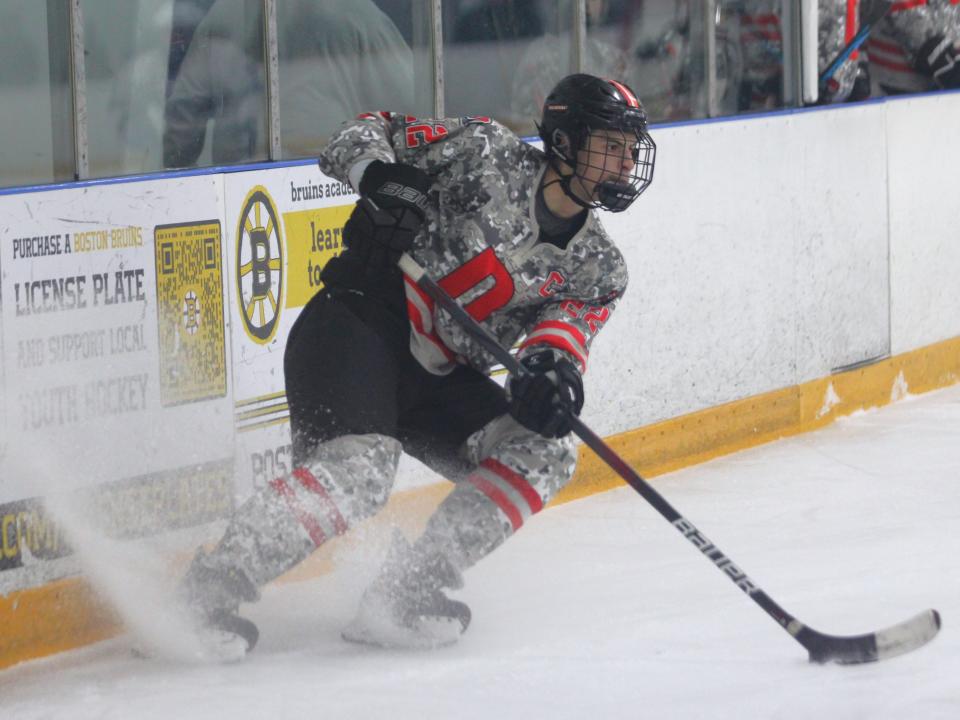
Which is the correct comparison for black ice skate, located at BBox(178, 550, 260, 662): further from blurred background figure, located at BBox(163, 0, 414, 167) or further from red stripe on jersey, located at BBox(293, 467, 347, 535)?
blurred background figure, located at BBox(163, 0, 414, 167)

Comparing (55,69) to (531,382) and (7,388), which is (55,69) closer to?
(7,388)

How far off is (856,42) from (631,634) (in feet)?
10.9

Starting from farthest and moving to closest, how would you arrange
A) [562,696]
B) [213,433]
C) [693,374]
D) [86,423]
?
[693,374], [213,433], [86,423], [562,696]

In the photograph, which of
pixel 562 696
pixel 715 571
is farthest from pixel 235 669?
pixel 715 571

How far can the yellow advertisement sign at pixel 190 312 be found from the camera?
3.59 m

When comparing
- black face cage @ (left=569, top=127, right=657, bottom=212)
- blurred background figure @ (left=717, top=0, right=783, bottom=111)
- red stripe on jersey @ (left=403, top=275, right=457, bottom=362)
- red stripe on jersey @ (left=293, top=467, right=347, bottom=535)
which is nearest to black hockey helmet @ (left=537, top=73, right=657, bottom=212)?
black face cage @ (left=569, top=127, right=657, bottom=212)

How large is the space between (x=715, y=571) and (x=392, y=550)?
37.5 inches

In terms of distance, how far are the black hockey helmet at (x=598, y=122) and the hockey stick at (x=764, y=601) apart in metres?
0.33

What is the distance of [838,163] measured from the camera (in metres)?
5.77

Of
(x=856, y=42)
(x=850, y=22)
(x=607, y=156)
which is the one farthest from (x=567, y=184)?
(x=850, y=22)

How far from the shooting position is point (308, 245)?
3969 mm

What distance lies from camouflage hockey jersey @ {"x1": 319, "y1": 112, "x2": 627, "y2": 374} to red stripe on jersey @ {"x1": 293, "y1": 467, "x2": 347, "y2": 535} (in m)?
0.39

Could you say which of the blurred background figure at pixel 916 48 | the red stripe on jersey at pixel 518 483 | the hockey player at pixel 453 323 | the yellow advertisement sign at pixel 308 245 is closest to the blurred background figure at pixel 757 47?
the blurred background figure at pixel 916 48

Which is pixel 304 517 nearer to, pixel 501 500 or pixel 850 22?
pixel 501 500
